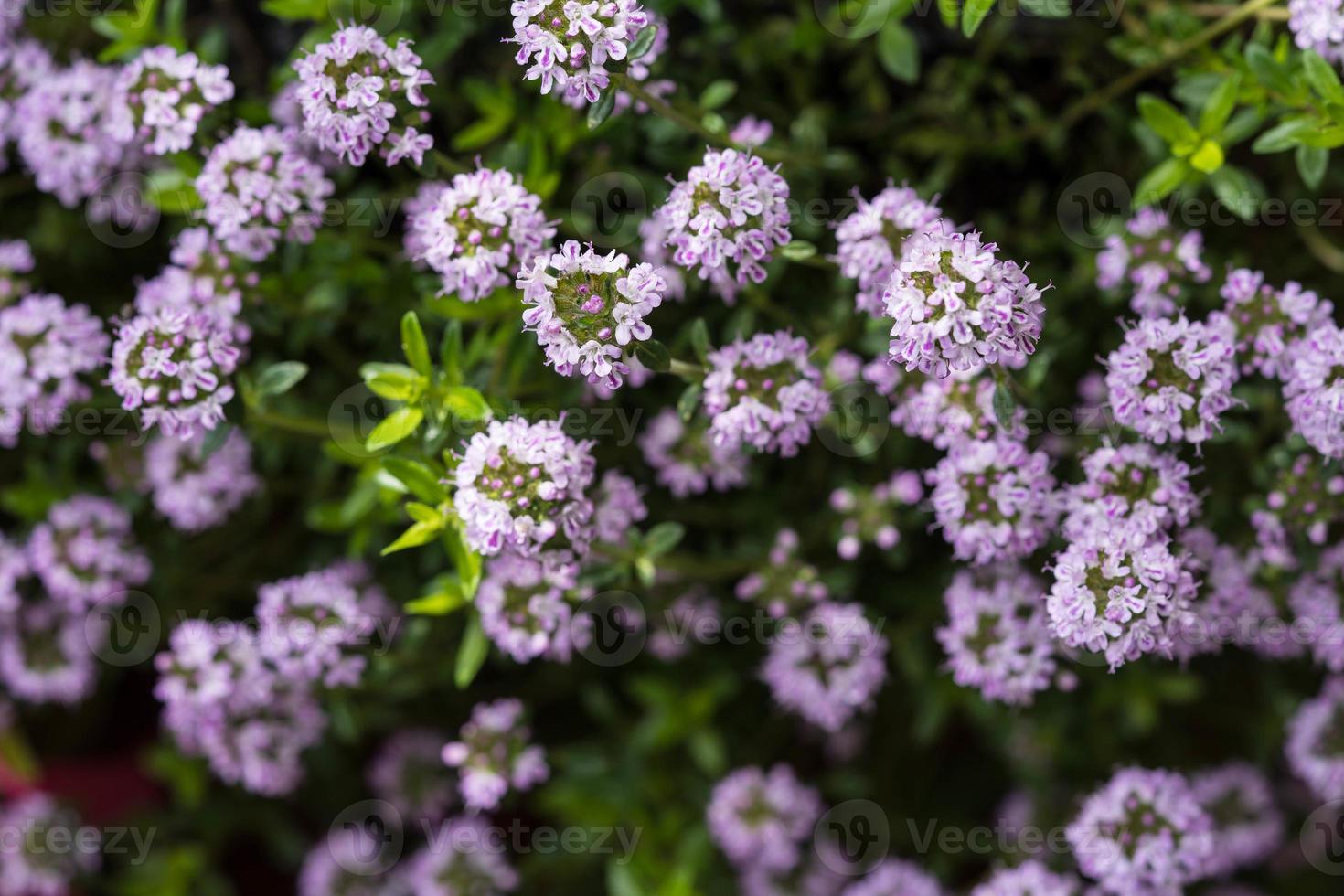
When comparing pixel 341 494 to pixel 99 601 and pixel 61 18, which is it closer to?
pixel 99 601

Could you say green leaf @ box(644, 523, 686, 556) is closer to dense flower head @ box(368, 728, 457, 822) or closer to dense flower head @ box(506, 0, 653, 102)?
dense flower head @ box(506, 0, 653, 102)

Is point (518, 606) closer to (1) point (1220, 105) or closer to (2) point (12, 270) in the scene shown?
(2) point (12, 270)

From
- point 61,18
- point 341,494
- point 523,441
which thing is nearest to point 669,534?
point 523,441

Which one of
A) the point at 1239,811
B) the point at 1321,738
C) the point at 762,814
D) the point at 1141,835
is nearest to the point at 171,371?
the point at 762,814

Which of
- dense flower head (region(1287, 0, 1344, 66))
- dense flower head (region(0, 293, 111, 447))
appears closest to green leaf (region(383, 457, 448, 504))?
dense flower head (region(0, 293, 111, 447))

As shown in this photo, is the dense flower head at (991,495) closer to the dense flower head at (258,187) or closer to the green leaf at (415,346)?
the green leaf at (415,346)

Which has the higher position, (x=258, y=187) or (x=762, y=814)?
(x=258, y=187)
